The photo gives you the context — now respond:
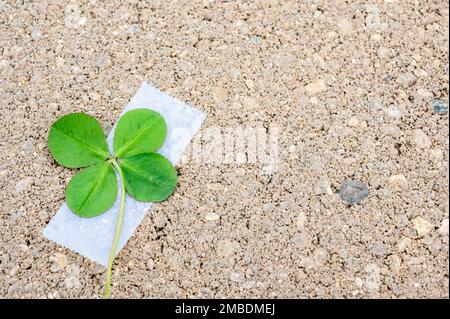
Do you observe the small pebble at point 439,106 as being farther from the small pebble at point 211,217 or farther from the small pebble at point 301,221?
the small pebble at point 211,217

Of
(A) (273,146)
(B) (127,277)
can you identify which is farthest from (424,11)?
(B) (127,277)

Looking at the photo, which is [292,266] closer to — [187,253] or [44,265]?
[187,253]

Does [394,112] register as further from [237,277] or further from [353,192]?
[237,277]

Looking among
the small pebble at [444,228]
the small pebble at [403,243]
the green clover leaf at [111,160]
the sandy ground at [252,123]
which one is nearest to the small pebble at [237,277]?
the sandy ground at [252,123]

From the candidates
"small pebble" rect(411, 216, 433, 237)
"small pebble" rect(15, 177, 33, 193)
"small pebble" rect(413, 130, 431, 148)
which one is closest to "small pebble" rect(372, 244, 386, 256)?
"small pebble" rect(411, 216, 433, 237)

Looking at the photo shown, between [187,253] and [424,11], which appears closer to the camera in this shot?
[187,253]

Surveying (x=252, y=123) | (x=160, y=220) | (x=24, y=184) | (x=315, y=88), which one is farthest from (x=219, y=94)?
(x=24, y=184)
